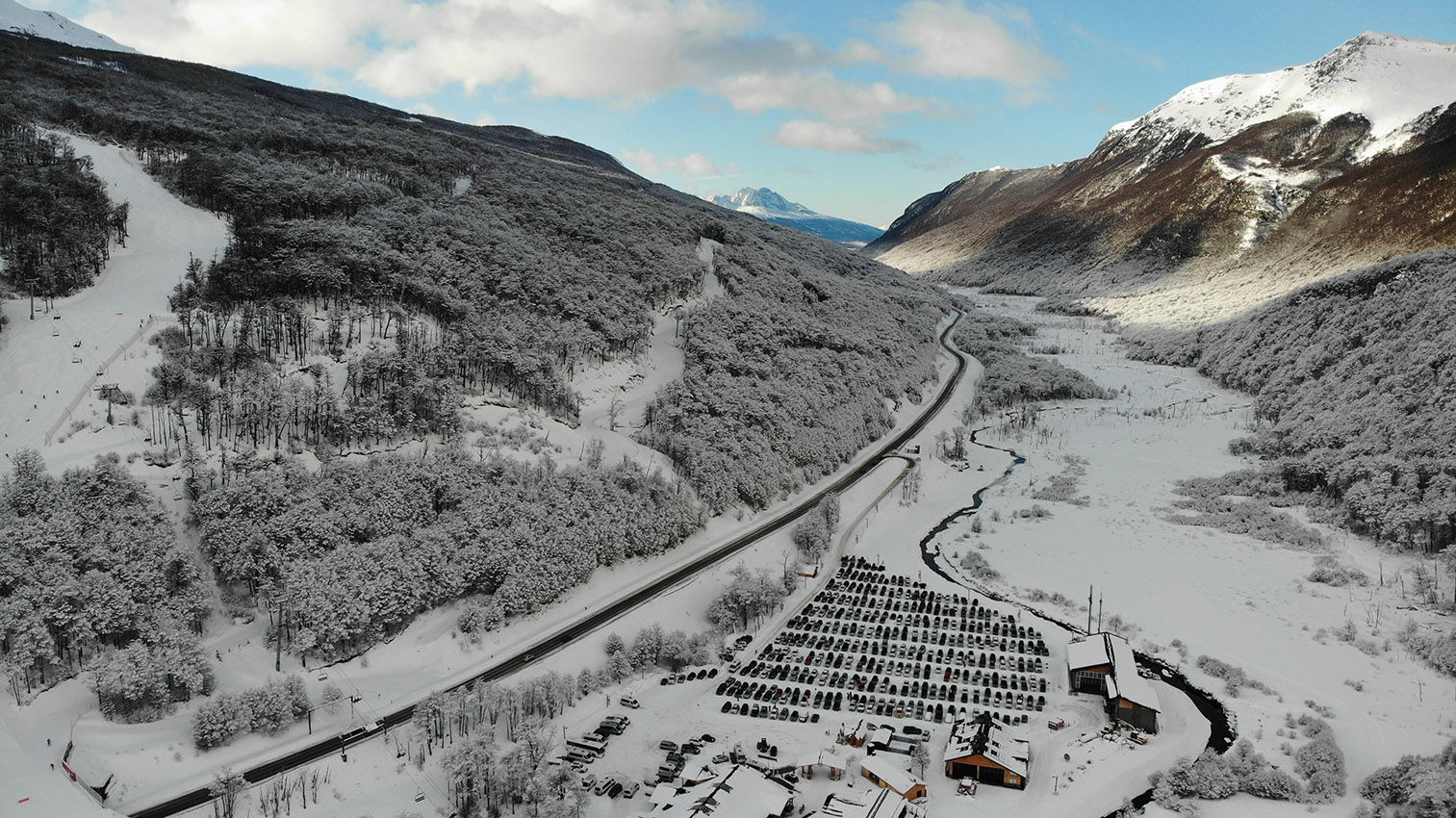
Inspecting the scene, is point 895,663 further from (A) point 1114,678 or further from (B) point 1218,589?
(B) point 1218,589

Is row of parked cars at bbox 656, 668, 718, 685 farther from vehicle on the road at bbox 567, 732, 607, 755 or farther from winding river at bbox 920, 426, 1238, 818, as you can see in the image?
winding river at bbox 920, 426, 1238, 818

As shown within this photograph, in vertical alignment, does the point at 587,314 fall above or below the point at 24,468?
above

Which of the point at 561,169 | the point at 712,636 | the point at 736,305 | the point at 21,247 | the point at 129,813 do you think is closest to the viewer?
the point at 129,813

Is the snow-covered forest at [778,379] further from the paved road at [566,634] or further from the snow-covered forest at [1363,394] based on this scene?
the snow-covered forest at [1363,394]

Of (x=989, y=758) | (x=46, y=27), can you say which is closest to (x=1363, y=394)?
(x=989, y=758)

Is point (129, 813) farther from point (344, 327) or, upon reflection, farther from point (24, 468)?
point (344, 327)

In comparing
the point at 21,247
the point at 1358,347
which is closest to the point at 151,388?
the point at 21,247
